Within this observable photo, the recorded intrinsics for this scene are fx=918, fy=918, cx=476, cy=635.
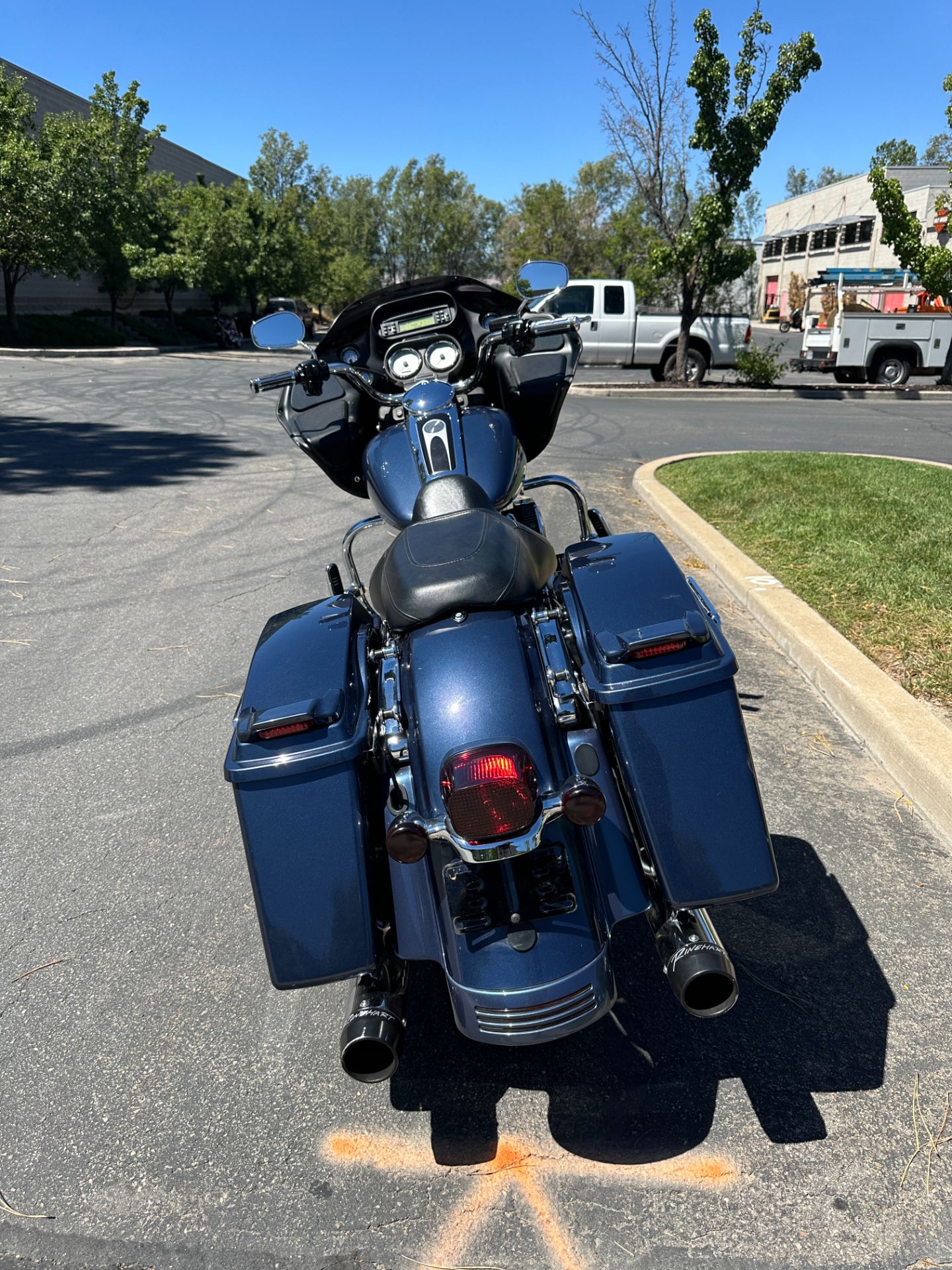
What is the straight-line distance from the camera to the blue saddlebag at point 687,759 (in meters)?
1.94

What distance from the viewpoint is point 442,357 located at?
348cm

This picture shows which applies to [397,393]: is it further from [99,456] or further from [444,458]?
[99,456]

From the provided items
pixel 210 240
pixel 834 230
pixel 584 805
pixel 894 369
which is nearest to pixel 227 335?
pixel 210 240

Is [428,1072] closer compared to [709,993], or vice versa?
[709,993]

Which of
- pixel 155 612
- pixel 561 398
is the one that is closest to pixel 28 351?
pixel 155 612

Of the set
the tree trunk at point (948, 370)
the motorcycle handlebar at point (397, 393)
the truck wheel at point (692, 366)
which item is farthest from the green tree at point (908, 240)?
the motorcycle handlebar at point (397, 393)

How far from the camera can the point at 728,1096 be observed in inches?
85.7

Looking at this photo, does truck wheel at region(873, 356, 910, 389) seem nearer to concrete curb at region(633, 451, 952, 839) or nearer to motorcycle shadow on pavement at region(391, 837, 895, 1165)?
concrete curb at region(633, 451, 952, 839)

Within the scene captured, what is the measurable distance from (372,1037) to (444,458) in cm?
152

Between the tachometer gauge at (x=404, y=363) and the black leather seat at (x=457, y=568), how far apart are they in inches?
52.6

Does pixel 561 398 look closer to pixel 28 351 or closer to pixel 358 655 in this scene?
pixel 358 655

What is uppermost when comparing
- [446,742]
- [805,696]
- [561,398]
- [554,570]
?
[561,398]

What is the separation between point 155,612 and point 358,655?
3672 millimetres

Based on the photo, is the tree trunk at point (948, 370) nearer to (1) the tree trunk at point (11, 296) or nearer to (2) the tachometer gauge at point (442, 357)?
(2) the tachometer gauge at point (442, 357)
